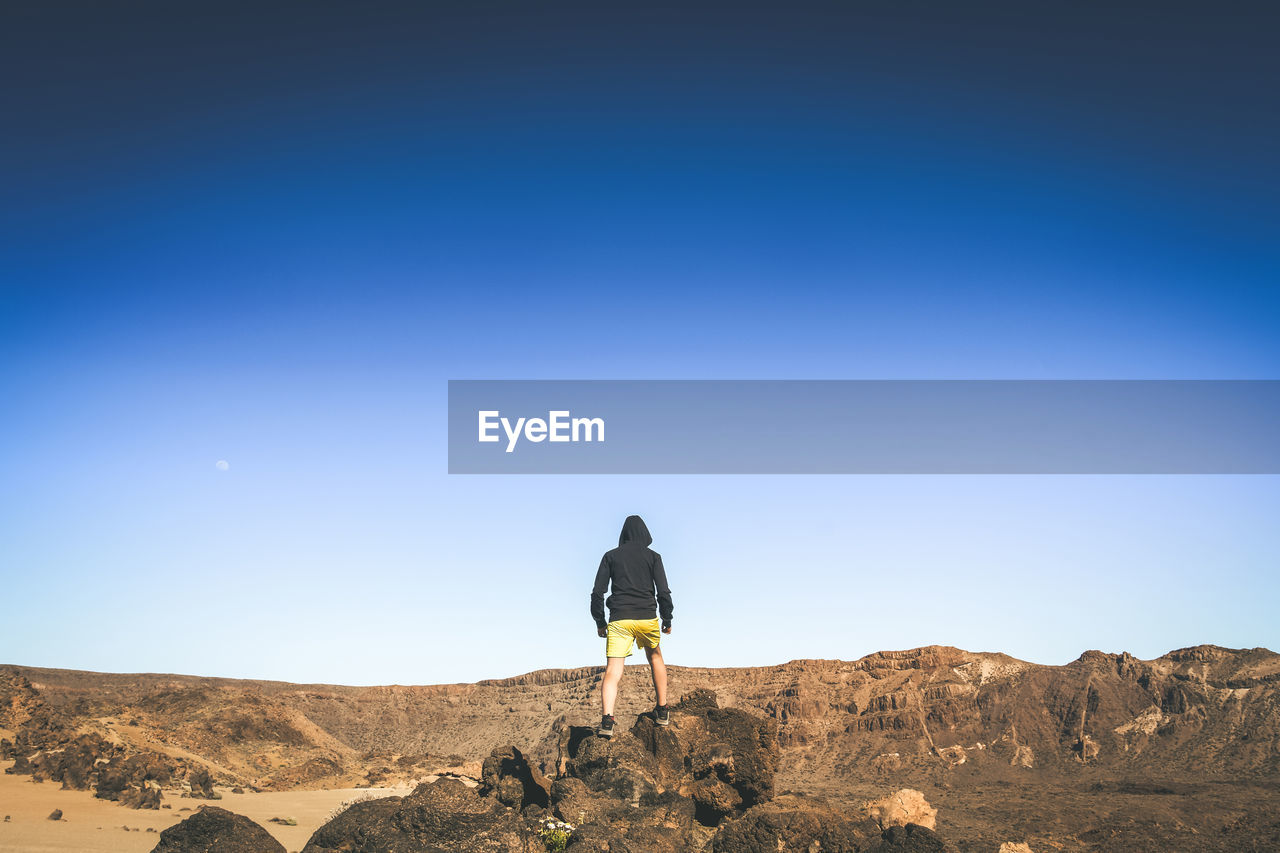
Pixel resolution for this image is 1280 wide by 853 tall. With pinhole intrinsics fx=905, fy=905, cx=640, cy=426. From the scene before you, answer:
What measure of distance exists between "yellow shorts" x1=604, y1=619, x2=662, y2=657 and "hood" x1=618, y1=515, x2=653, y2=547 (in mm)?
1090

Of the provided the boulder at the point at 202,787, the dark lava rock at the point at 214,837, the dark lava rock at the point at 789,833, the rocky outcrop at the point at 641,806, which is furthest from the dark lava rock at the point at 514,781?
the boulder at the point at 202,787

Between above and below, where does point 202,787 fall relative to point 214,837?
below

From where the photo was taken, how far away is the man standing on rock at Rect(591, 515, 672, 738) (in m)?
12.2

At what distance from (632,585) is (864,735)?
2175 inches

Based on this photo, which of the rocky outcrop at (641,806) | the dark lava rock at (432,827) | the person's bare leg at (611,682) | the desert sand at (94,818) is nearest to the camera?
the dark lava rock at (432,827)

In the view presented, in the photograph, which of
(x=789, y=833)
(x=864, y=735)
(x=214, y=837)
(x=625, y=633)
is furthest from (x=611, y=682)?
(x=864, y=735)

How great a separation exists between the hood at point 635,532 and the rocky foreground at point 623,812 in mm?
2636

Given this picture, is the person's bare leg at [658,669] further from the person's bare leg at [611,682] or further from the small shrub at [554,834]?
the small shrub at [554,834]

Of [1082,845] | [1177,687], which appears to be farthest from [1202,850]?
[1177,687]

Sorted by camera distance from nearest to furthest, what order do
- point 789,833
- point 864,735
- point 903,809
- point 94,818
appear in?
point 789,833
point 94,818
point 903,809
point 864,735

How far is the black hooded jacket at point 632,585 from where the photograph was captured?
1225 cm

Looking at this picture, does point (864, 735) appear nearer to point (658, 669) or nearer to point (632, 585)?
point (658, 669)

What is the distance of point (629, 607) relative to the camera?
12219 millimetres

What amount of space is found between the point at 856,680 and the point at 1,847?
65.5 meters
